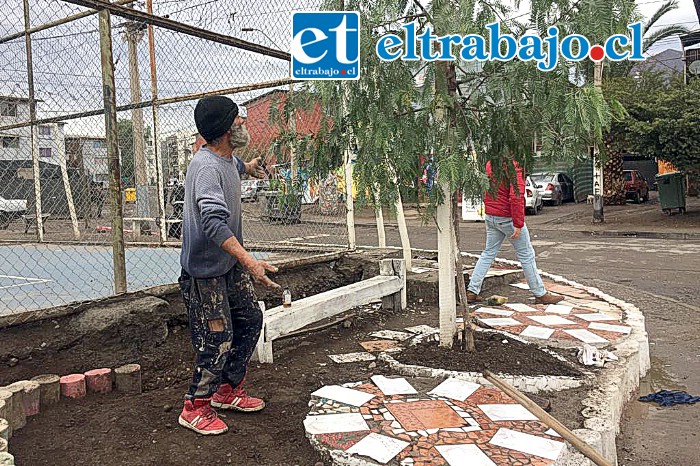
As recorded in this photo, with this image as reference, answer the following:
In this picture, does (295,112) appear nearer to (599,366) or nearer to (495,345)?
(495,345)

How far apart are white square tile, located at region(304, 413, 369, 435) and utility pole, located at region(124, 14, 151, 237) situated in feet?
15.9

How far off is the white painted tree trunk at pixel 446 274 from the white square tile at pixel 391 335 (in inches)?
31.5

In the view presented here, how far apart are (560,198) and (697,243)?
13.9m

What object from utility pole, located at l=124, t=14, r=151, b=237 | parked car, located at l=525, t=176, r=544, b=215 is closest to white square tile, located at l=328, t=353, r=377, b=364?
utility pole, located at l=124, t=14, r=151, b=237

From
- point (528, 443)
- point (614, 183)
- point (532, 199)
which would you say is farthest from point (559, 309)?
point (614, 183)

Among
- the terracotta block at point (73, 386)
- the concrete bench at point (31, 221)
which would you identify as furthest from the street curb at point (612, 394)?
the concrete bench at point (31, 221)

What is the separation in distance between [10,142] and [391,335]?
6772mm

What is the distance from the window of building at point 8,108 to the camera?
7.57 meters

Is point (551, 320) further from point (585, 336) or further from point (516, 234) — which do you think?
point (516, 234)

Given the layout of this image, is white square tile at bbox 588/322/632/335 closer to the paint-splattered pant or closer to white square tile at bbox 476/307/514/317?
white square tile at bbox 476/307/514/317

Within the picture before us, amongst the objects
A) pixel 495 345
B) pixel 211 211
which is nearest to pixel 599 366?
pixel 495 345

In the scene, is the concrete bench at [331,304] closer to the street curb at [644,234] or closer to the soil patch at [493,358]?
the soil patch at [493,358]

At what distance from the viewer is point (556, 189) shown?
88.2 ft

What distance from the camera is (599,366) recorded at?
441cm
